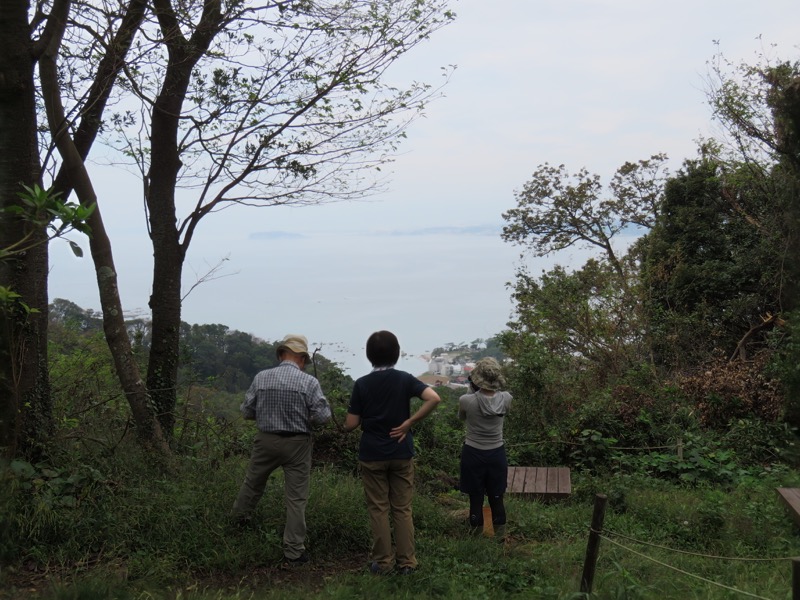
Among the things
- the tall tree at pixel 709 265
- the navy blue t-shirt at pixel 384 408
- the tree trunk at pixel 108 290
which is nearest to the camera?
the navy blue t-shirt at pixel 384 408

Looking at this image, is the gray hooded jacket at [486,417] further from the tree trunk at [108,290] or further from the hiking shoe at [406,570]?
the tree trunk at [108,290]

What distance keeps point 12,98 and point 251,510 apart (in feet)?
12.4

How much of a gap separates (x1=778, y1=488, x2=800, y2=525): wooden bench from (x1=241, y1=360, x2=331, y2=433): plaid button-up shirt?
127 inches

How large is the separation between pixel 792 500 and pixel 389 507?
2.80m

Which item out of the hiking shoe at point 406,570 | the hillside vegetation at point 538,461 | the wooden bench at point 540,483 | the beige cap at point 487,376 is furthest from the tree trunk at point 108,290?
the wooden bench at point 540,483

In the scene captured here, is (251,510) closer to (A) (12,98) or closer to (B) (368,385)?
(B) (368,385)

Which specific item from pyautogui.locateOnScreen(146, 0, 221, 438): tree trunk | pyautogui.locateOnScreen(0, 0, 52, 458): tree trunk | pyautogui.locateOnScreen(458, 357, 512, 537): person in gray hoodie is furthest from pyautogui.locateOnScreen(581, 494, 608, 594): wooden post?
pyautogui.locateOnScreen(146, 0, 221, 438): tree trunk

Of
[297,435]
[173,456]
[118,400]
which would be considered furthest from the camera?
[118,400]

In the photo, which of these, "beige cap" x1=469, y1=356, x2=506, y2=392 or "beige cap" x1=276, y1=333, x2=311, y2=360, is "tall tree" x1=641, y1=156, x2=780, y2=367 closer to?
"beige cap" x1=469, y1=356, x2=506, y2=392

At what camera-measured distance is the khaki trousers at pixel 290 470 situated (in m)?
5.41

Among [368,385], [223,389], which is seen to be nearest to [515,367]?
[223,389]

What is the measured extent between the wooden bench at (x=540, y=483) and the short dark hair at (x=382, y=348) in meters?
3.44

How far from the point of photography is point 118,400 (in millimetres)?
7742

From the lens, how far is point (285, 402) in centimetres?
548
